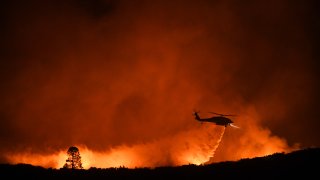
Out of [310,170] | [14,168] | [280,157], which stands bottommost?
[310,170]

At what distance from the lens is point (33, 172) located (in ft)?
164

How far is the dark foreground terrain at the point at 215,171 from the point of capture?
45531 mm

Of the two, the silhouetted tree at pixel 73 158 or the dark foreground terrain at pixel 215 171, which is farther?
the silhouetted tree at pixel 73 158

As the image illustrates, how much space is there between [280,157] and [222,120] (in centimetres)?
3879

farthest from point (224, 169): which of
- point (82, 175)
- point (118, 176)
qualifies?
point (82, 175)

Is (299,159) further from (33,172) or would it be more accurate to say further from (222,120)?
(222,120)

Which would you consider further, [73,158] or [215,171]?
[73,158]

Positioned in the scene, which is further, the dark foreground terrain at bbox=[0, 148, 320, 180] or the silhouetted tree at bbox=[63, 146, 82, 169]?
the silhouetted tree at bbox=[63, 146, 82, 169]

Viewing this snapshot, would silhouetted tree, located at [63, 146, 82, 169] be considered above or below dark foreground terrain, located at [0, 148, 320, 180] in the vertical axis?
above

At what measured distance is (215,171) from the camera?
49.0 meters

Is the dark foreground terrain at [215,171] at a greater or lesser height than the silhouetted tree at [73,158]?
lesser

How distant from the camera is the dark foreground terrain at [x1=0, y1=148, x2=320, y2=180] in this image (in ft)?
149

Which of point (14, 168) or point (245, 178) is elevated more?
point (14, 168)

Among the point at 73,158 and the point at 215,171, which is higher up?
the point at 73,158
